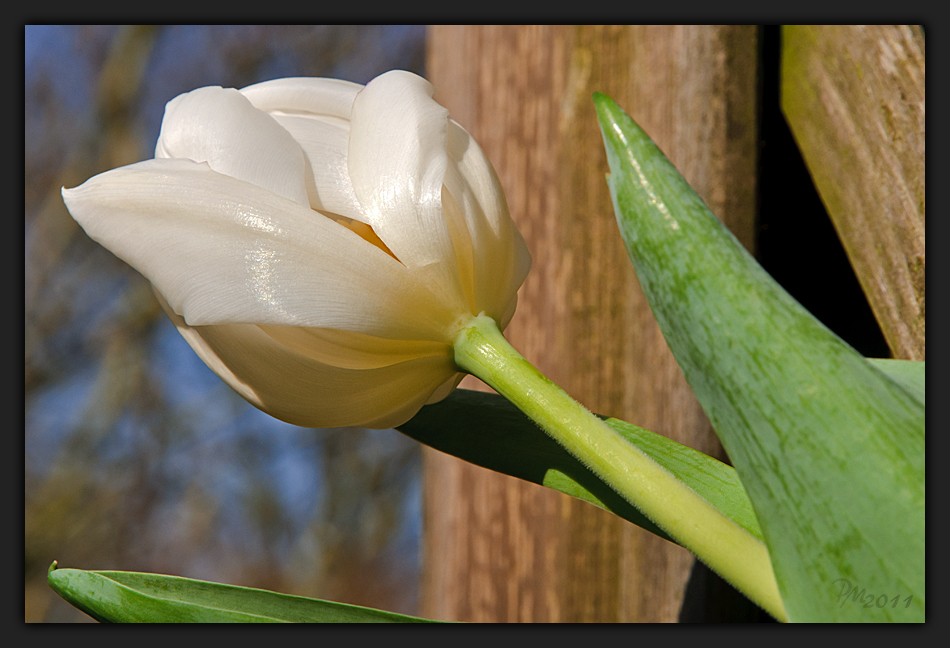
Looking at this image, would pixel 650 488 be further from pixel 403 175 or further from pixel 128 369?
pixel 128 369

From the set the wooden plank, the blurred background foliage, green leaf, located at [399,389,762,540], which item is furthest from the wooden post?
the blurred background foliage

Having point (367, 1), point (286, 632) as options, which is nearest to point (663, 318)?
point (286, 632)

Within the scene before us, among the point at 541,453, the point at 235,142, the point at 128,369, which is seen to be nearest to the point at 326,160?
the point at 235,142

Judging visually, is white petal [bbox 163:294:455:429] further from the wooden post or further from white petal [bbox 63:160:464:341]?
the wooden post

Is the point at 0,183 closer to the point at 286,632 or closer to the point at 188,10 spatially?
the point at 188,10

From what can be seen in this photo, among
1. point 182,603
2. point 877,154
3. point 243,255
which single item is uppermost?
point 877,154

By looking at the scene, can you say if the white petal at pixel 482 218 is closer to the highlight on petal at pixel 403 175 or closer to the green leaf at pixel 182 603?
the highlight on petal at pixel 403 175
